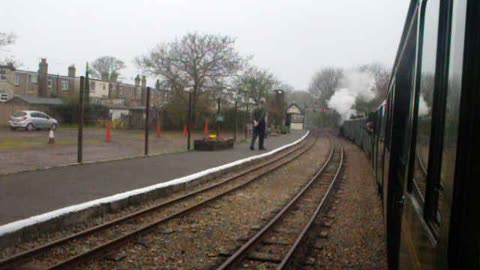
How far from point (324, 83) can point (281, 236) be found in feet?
225

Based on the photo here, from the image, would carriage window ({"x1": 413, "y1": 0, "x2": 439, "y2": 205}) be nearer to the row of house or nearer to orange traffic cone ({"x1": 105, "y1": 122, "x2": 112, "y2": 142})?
the row of house

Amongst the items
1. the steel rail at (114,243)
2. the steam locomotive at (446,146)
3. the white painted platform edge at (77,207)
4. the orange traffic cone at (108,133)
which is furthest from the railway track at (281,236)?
the orange traffic cone at (108,133)

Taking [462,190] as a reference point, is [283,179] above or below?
below

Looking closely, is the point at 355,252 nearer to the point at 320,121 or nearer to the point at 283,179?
the point at 283,179

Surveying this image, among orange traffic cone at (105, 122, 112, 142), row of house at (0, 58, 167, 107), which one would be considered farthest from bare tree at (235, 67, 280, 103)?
orange traffic cone at (105, 122, 112, 142)

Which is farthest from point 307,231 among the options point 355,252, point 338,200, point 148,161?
point 148,161

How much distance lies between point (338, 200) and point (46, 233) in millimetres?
5708

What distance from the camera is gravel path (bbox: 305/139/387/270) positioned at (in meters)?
5.14

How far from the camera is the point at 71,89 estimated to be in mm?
16156

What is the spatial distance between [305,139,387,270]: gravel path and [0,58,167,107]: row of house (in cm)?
858

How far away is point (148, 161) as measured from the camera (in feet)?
41.4

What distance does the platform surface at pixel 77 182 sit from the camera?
20.6ft

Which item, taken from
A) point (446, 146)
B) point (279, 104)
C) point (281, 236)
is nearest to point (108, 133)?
point (281, 236)

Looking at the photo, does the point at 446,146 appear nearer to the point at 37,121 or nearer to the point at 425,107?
the point at 425,107
